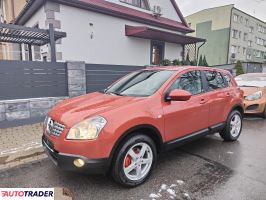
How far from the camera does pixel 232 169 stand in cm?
340

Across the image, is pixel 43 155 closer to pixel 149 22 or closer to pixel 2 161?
pixel 2 161

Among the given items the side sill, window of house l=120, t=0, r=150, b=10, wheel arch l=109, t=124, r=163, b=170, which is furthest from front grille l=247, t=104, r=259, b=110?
window of house l=120, t=0, r=150, b=10

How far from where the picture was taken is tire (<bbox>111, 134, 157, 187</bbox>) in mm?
2699

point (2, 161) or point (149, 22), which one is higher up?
A: point (149, 22)

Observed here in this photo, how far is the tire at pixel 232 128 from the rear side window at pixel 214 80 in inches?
27.3

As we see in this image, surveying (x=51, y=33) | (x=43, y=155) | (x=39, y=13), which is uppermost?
(x=39, y=13)

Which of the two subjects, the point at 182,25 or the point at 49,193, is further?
the point at 182,25

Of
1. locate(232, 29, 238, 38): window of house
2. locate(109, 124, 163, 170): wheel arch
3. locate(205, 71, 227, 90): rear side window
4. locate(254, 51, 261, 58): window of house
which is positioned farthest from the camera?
locate(254, 51, 261, 58): window of house

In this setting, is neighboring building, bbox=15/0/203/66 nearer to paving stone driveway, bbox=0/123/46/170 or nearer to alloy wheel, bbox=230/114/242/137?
paving stone driveway, bbox=0/123/46/170

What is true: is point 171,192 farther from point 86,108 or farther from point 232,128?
point 232,128

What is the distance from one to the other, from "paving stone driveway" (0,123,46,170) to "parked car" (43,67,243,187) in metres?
1.03

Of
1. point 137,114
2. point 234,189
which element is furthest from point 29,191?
point 234,189

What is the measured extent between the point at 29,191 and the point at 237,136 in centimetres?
434

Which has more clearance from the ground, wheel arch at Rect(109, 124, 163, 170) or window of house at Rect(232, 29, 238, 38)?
window of house at Rect(232, 29, 238, 38)
